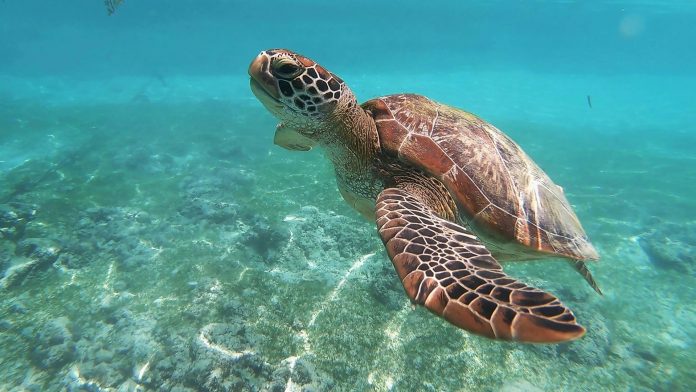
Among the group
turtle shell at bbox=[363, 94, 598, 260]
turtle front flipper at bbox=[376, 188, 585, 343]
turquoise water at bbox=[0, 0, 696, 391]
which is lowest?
turquoise water at bbox=[0, 0, 696, 391]

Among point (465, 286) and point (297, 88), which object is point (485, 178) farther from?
point (297, 88)

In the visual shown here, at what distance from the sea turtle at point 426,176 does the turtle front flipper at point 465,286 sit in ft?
0.03

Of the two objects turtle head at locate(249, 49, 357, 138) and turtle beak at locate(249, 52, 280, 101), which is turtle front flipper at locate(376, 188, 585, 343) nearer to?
turtle head at locate(249, 49, 357, 138)

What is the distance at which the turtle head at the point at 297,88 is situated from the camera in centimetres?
259

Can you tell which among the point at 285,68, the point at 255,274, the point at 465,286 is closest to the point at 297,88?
the point at 285,68

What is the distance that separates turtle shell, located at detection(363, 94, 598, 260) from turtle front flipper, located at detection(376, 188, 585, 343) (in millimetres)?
643

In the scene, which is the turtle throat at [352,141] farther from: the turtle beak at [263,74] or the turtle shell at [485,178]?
the turtle beak at [263,74]

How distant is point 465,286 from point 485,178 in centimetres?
153

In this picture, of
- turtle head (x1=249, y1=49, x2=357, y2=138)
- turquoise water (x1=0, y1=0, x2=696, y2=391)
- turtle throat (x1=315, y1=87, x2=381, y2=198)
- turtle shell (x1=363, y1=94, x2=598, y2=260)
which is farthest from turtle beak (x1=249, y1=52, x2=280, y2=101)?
turquoise water (x1=0, y1=0, x2=696, y2=391)

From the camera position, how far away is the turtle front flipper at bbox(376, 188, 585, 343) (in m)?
1.32

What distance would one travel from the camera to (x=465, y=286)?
160 cm

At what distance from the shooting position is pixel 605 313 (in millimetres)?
6352

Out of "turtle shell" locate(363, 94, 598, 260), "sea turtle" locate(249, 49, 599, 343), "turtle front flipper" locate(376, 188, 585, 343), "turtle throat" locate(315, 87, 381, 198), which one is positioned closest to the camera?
"turtle front flipper" locate(376, 188, 585, 343)

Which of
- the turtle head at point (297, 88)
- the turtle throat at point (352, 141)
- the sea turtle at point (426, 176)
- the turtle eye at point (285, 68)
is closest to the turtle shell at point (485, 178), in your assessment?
the sea turtle at point (426, 176)
